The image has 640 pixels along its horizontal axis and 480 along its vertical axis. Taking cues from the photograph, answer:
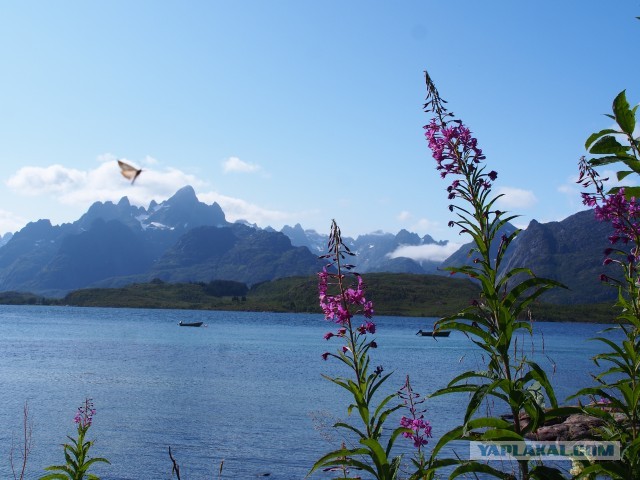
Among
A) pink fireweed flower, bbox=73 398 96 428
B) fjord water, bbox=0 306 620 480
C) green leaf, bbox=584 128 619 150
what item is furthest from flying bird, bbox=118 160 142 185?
pink fireweed flower, bbox=73 398 96 428

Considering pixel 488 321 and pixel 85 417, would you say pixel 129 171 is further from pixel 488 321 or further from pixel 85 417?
pixel 85 417

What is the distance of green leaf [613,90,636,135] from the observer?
13.5ft

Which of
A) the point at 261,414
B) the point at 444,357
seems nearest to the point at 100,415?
the point at 261,414

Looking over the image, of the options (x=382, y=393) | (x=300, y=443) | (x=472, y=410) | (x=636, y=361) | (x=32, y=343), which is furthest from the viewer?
(x=32, y=343)

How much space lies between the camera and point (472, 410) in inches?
229

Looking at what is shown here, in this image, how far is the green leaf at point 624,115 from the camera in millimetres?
4113

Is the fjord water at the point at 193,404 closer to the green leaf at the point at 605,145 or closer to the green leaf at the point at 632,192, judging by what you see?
the green leaf at the point at 632,192

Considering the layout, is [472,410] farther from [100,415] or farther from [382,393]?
[382,393]

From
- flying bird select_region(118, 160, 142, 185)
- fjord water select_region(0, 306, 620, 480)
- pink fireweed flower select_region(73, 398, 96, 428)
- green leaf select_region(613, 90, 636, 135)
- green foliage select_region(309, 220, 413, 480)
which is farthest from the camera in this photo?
fjord water select_region(0, 306, 620, 480)

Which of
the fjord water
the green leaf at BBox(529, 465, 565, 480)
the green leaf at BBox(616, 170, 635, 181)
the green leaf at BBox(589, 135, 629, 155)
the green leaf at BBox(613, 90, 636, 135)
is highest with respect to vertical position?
the green leaf at BBox(613, 90, 636, 135)

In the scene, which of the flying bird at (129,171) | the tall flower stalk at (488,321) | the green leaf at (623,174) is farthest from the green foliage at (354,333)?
the flying bird at (129,171)

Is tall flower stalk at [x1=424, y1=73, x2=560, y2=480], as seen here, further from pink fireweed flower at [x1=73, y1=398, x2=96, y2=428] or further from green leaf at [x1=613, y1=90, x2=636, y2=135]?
pink fireweed flower at [x1=73, y1=398, x2=96, y2=428]

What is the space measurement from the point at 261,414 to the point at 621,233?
45.1 meters

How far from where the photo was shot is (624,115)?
418 centimetres
